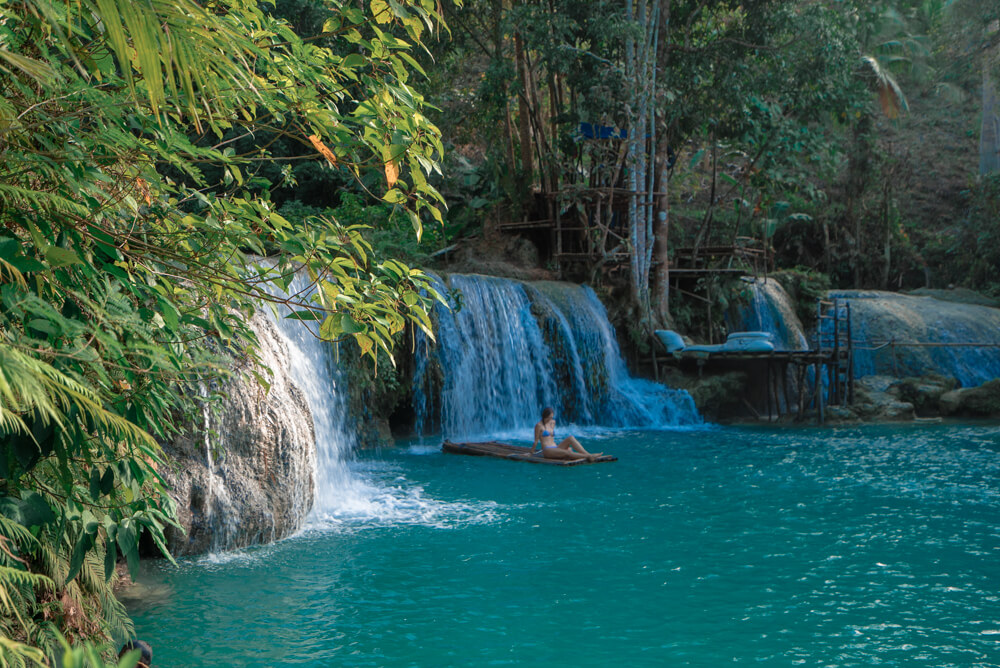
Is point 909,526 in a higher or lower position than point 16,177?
lower

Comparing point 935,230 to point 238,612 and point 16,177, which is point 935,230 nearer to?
point 238,612

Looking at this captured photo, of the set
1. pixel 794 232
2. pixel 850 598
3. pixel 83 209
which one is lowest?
pixel 850 598

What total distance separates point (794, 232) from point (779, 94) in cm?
1140

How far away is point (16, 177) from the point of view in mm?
2617

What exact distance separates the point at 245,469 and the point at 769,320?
732 inches

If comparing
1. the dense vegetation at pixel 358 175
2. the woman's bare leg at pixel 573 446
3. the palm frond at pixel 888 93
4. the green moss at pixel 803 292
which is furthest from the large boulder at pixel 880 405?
the palm frond at pixel 888 93

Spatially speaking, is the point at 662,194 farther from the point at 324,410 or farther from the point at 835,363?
the point at 324,410

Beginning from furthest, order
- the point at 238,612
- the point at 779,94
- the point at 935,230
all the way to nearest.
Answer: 1. the point at 935,230
2. the point at 779,94
3. the point at 238,612

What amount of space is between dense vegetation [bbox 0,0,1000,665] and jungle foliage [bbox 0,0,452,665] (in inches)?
0.6

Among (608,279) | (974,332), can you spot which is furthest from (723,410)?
(974,332)

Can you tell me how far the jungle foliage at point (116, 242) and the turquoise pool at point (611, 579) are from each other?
230 centimetres

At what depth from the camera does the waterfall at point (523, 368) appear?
52.7 feet

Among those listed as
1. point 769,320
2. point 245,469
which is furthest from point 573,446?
point 769,320

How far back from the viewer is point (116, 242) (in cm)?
280
